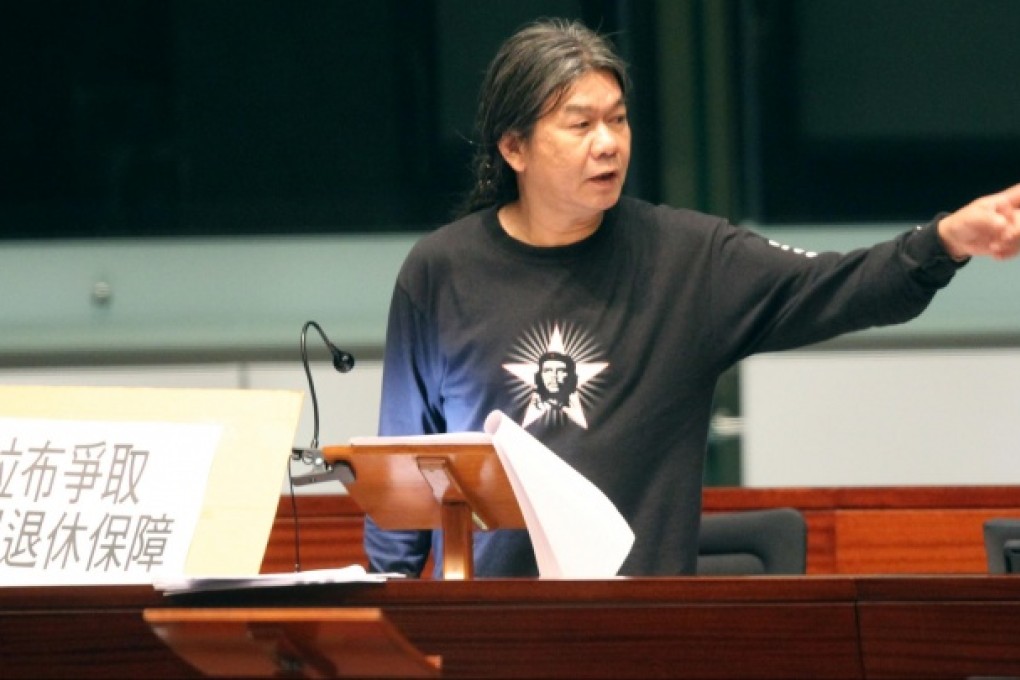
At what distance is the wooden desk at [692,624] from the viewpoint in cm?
180

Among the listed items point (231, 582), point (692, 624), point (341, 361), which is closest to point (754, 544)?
point (341, 361)

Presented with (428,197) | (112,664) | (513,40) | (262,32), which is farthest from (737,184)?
(112,664)

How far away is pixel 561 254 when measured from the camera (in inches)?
109

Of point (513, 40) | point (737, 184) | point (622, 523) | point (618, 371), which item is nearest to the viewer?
point (622, 523)

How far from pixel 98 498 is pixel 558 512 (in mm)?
621

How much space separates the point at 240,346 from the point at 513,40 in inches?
71.8

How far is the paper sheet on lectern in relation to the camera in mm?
2129

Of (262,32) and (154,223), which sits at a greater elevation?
(262,32)

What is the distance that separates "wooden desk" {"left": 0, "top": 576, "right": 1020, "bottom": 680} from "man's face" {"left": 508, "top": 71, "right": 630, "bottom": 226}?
104 centimetres

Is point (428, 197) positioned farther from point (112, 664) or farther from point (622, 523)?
point (112, 664)

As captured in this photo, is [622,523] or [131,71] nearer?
[622,523]

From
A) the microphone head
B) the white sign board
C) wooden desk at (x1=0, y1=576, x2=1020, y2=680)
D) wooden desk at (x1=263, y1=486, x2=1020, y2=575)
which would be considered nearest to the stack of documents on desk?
wooden desk at (x1=0, y1=576, x2=1020, y2=680)

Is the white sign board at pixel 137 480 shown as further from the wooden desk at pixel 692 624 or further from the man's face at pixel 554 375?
the man's face at pixel 554 375

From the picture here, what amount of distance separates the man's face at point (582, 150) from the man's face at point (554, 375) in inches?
10.5
